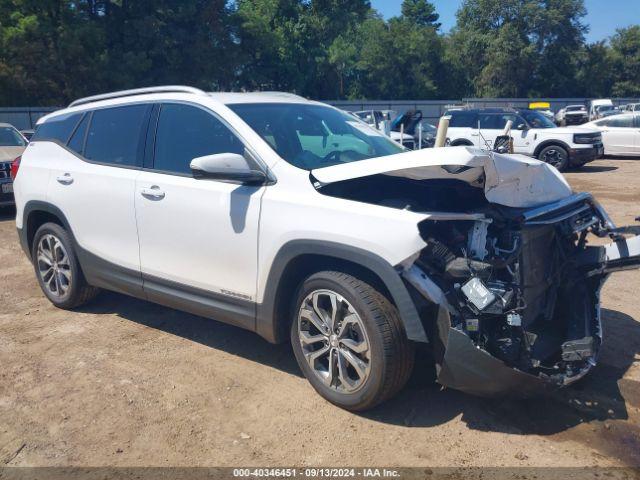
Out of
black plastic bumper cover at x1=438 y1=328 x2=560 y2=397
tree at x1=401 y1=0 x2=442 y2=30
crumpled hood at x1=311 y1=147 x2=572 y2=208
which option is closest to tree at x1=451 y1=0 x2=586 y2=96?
tree at x1=401 y1=0 x2=442 y2=30

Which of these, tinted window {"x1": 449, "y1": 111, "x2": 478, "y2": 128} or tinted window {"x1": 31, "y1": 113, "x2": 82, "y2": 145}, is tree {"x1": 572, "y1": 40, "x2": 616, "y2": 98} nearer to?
tinted window {"x1": 449, "y1": 111, "x2": 478, "y2": 128}

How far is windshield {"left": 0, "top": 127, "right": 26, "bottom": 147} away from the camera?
1126cm

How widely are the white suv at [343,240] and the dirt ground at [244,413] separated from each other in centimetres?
29

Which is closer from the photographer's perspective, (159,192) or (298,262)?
(298,262)

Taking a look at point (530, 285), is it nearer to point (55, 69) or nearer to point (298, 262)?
point (298, 262)

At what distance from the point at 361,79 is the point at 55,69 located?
32.4 metres

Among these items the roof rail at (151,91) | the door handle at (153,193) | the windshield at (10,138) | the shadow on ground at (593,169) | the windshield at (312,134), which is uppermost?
the roof rail at (151,91)

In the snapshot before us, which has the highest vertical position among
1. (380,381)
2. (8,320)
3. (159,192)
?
(159,192)

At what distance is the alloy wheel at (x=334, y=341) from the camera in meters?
3.31

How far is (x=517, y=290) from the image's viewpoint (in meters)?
3.21

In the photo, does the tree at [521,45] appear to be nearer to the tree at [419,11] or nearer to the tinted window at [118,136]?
the tree at [419,11]

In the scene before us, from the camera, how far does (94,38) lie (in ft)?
101

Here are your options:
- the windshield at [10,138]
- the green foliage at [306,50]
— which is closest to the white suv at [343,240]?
the windshield at [10,138]

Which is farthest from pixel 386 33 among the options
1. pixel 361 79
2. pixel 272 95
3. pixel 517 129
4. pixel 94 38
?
pixel 272 95
